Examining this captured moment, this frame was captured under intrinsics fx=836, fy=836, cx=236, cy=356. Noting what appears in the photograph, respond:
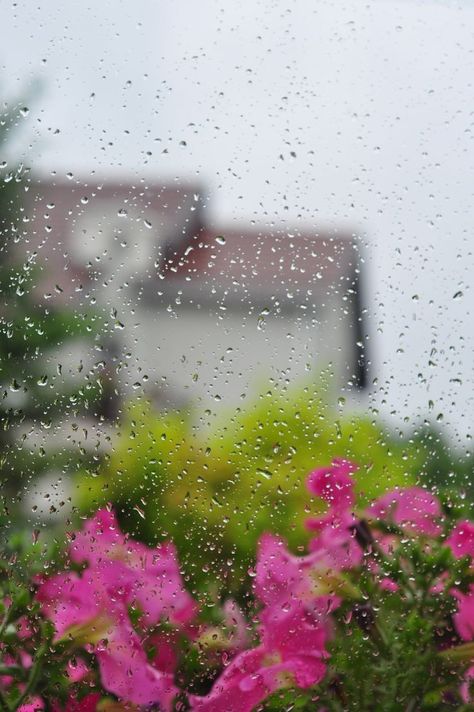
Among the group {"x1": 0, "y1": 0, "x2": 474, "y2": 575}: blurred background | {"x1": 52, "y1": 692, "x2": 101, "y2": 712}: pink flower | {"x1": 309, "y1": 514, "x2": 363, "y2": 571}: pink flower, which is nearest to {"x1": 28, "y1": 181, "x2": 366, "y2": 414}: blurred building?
{"x1": 0, "y1": 0, "x2": 474, "y2": 575}: blurred background

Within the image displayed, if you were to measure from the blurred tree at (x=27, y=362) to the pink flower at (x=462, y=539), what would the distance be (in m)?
0.29

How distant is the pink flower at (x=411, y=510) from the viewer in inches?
23.2

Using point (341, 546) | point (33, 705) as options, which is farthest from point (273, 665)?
point (33, 705)

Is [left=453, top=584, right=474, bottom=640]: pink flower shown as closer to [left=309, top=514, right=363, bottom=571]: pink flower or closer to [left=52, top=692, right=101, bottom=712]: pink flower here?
[left=309, top=514, right=363, bottom=571]: pink flower

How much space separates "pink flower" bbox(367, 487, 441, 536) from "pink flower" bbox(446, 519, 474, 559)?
0.04 ft

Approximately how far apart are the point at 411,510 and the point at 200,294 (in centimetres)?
22

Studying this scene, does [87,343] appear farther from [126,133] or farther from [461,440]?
[461,440]

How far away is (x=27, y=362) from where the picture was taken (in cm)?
68

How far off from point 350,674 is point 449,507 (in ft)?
0.44

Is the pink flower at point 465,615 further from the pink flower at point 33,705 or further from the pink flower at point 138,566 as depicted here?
the pink flower at point 33,705

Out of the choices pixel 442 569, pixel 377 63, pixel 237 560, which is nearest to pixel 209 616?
pixel 237 560

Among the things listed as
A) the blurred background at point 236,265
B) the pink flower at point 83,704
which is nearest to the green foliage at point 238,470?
the blurred background at point 236,265

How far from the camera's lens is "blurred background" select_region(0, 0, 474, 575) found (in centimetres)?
61

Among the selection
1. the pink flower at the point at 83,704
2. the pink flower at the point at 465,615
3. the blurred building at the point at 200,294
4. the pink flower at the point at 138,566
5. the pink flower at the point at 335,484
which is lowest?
the pink flower at the point at 83,704
